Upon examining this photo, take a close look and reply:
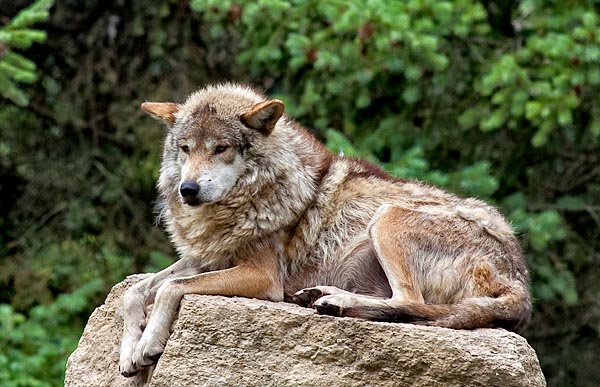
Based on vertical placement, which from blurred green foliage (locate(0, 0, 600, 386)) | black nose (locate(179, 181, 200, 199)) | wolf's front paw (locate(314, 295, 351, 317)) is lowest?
blurred green foliage (locate(0, 0, 600, 386))

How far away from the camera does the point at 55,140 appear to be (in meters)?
11.7

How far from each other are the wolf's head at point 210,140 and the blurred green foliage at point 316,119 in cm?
264

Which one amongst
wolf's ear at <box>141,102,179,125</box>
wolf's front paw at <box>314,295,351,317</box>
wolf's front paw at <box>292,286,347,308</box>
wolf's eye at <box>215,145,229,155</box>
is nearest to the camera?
wolf's front paw at <box>314,295,351,317</box>

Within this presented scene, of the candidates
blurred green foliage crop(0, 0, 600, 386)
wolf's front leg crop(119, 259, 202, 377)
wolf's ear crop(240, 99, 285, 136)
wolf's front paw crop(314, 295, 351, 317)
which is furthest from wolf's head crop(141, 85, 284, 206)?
blurred green foliage crop(0, 0, 600, 386)

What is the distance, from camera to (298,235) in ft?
19.1

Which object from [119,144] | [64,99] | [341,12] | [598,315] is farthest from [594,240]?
[64,99]

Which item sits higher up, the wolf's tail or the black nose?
the black nose

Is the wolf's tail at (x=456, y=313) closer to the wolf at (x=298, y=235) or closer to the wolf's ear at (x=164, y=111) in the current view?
the wolf at (x=298, y=235)

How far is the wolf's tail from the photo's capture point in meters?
5.21

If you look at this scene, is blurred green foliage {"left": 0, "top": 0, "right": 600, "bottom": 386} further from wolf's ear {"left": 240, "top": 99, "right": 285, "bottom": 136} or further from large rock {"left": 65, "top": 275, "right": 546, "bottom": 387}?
large rock {"left": 65, "top": 275, "right": 546, "bottom": 387}

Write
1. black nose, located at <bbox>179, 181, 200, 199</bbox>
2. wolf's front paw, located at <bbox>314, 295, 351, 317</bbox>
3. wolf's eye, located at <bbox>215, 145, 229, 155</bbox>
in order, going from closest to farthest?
wolf's front paw, located at <bbox>314, 295, 351, 317</bbox> → black nose, located at <bbox>179, 181, 200, 199</bbox> → wolf's eye, located at <bbox>215, 145, 229, 155</bbox>

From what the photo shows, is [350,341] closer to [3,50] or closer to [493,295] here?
[493,295]

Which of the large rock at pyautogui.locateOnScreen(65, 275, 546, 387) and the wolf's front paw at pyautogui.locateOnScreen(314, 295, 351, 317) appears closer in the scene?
the large rock at pyautogui.locateOnScreen(65, 275, 546, 387)

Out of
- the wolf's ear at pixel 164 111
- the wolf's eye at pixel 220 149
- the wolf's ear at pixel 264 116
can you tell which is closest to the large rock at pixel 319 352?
the wolf's eye at pixel 220 149
